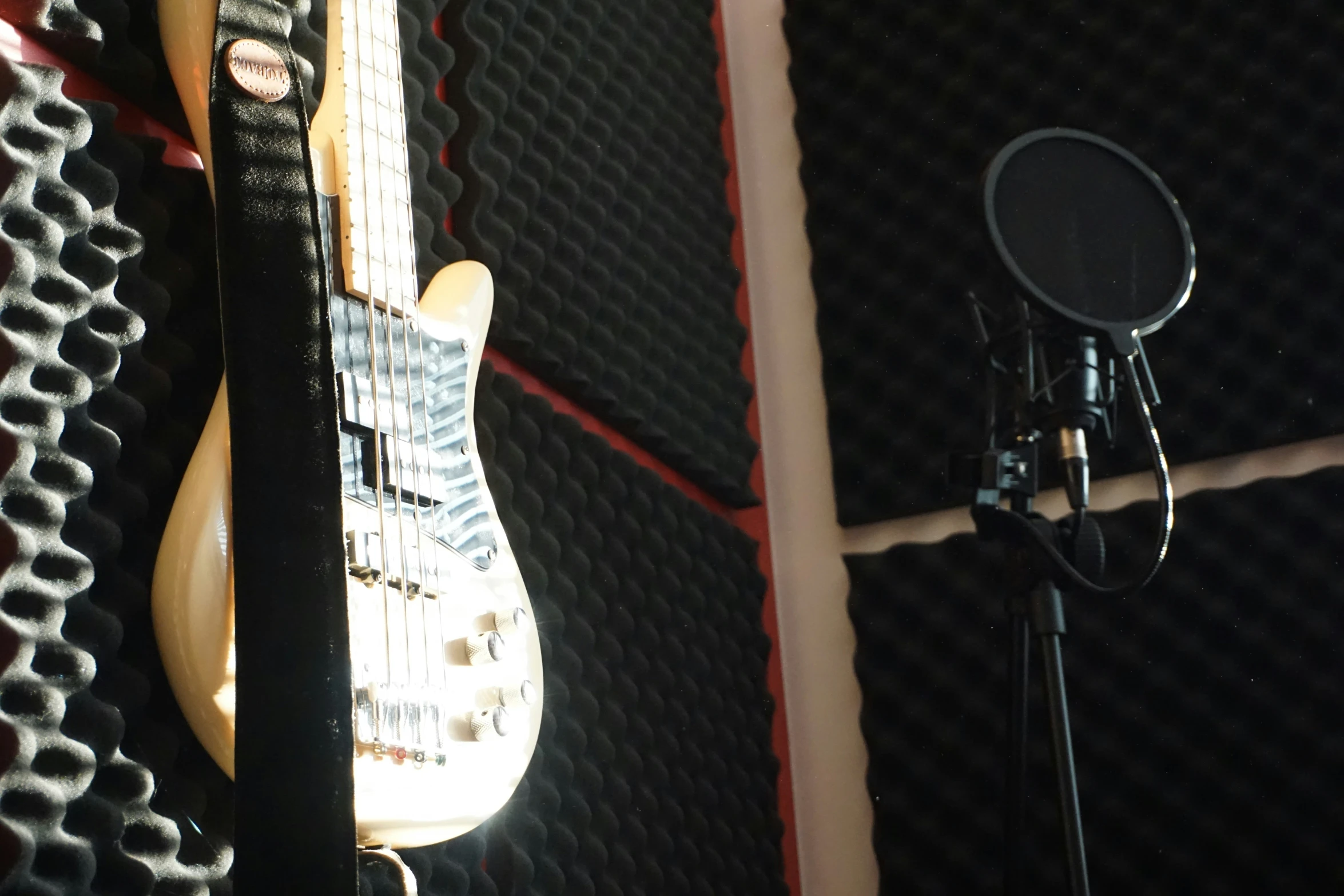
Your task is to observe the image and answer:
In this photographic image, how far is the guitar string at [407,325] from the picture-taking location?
3.49ft

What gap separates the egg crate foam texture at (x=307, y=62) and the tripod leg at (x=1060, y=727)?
0.85 meters

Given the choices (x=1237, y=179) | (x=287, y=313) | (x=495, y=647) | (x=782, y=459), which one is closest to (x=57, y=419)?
(x=287, y=313)

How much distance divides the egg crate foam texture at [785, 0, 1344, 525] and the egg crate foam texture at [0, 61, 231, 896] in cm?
135

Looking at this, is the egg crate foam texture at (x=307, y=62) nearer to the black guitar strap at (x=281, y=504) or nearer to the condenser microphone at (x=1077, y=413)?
the black guitar strap at (x=281, y=504)

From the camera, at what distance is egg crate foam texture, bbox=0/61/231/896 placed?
861 mm

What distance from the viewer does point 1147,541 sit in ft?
6.72

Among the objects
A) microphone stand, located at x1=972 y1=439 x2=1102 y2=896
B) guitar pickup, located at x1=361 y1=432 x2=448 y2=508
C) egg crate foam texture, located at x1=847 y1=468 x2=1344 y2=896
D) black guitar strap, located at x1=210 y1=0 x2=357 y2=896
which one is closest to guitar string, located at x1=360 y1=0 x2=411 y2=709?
guitar pickup, located at x1=361 y1=432 x2=448 y2=508

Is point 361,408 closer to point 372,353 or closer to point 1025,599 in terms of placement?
point 372,353

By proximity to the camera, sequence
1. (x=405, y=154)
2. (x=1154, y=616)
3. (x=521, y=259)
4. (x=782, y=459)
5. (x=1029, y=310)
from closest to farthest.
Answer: (x=405, y=154) < (x=1029, y=310) < (x=521, y=259) < (x=1154, y=616) < (x=782, y=459)

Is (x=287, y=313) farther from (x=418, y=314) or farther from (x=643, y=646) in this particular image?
(x=643, y=646)

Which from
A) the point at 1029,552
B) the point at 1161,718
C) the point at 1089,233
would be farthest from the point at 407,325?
the point at 1161,718

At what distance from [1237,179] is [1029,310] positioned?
97 cm

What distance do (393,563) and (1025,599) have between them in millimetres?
726

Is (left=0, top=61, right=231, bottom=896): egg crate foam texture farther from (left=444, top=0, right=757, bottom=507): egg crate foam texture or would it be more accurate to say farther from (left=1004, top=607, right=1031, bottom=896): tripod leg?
(left=1004, top=607, right=1031, bottom=896): tripod leg
